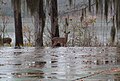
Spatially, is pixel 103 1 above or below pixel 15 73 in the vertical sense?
above

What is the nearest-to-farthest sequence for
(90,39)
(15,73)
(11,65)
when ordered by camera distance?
1. (15,73)
2. (11,65)
3. (90,39)

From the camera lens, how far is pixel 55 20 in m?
16.5

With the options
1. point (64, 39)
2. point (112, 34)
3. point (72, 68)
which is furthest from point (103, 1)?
point (72, 68)

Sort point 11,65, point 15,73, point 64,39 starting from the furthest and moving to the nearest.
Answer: point 64,39 < point 11,65 < point 15,73

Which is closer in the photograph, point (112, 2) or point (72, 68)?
point (72, 68)

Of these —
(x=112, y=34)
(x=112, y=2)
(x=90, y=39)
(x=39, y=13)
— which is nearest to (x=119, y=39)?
(x=112, y=34)

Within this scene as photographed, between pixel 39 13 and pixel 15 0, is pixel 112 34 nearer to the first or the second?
pixel 39 13

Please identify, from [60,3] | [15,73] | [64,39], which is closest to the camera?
[15,73]

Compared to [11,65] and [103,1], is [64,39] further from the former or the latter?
[11,65]

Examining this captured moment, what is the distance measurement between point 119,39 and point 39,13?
8.53 feet

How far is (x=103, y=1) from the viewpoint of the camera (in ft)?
43.5

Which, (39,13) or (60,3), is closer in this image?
(39,13)

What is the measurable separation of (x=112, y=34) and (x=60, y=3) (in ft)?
23.9

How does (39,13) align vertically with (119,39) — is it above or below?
above
